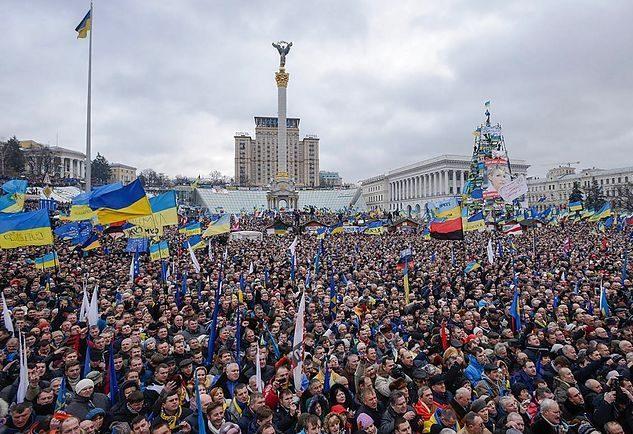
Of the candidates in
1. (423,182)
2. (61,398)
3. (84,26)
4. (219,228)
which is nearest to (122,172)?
(423,182)

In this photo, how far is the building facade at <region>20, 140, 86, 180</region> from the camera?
66375mm

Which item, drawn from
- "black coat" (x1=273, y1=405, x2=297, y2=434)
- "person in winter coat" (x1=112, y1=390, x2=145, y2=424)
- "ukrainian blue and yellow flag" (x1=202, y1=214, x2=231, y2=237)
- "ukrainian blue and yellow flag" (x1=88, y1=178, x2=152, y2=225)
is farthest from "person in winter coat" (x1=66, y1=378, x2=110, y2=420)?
"ukrainian blue and yellow flag" (x1=202, y1=214, x2=231, y2=237)

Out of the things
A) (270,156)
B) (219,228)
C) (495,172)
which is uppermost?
(270,156)

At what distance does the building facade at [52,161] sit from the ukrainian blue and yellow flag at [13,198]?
40282 millimetres

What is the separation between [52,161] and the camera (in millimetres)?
76125

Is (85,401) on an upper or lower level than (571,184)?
lower

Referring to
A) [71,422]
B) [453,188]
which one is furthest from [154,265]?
[453,188]

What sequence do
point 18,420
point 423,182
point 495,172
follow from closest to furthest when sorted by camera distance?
point 18,420, point 495,172, point 423,182

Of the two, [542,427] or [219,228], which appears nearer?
[542,427]

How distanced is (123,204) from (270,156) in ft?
426

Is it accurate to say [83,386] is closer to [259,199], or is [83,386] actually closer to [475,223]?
[475,223]

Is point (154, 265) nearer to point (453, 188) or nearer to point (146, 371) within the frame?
point (146, 371)

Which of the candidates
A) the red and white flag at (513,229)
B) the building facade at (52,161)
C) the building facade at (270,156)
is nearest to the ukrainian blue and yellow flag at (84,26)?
the red and white flag at (513,229)

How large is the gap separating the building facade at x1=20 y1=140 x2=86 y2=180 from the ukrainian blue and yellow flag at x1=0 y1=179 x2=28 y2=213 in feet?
132
